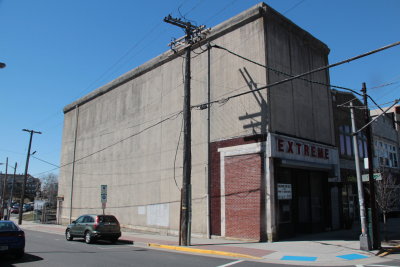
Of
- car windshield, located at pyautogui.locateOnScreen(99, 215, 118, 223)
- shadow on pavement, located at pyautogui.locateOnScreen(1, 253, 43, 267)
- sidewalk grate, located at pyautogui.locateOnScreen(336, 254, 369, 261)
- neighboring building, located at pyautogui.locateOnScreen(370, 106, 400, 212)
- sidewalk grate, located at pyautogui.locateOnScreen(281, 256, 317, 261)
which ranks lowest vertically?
shadow on pavement, located at pyautogui.locateOnScreen(1, 253, 43, 267)

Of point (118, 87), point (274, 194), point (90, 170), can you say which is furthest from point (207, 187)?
point (90, 170)

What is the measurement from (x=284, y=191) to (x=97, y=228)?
10.0m

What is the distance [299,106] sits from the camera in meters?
20.8

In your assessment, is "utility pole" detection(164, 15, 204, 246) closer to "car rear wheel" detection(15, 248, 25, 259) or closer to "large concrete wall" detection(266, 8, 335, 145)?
"large concrete wall" detection(266, 8, 335, 145)

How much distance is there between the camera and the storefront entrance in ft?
61.0

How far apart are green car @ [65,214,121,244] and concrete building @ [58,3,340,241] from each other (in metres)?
4.35

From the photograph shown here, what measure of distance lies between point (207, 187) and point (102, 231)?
615cm

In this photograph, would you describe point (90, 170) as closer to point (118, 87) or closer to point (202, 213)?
point (118, 87)

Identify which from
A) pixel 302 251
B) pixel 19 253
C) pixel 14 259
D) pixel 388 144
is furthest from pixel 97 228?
pixel 388 144

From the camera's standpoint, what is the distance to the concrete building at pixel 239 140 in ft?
59.5

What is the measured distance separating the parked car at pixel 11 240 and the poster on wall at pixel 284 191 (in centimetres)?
1194

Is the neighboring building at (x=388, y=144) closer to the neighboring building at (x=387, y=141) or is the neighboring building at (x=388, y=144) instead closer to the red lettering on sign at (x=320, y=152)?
the neighboring building at (x=387, y=141)

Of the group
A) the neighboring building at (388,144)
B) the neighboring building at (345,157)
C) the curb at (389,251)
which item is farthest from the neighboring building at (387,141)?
the curb at (389,251)

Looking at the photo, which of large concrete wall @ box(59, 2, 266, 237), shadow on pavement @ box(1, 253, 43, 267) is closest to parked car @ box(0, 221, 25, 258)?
shadow on pavement @ box(1, 253, 43, 267)
